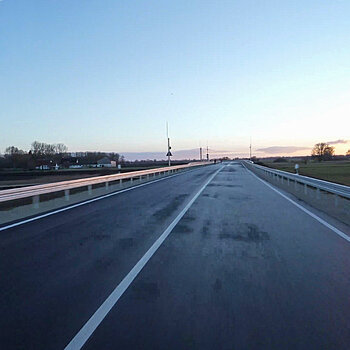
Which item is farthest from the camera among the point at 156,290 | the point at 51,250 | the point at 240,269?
the point at 51,250

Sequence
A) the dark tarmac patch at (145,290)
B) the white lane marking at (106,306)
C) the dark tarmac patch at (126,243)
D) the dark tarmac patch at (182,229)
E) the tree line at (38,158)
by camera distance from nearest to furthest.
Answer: the white lane marking at (106,306) < the dark tarmac patch at (145,290) < the dark tarmac patch at (126,243) < the dark tarmac patch at (182,229) < the tree line at (38,158)

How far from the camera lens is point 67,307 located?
16.7 feet

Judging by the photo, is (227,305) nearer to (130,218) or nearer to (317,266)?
(317,266)

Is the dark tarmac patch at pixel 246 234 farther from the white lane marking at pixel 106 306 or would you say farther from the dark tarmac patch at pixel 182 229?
the white lane marking at pixel 106 306

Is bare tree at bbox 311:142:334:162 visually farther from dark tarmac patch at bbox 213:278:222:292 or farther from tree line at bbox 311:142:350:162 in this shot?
dark tarmac patch at bbox 213:278:222:292

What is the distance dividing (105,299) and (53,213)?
902 centimetres

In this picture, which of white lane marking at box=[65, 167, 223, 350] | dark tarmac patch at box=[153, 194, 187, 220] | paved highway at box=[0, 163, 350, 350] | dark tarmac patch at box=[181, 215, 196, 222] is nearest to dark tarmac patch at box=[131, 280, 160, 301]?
paved highway at box=[0, 163, 350, 350]

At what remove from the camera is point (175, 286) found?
591cm

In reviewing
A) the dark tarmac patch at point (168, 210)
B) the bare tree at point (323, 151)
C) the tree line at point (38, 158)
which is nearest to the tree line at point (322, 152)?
the bare tree at point (323, 151)

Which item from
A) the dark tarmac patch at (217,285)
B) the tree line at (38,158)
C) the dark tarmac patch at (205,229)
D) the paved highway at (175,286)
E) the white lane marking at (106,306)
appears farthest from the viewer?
the tree line at (38,158)

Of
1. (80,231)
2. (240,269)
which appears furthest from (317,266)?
(80,231)

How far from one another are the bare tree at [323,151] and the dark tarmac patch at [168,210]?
6159 inches

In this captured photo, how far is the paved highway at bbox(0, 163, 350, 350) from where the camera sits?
4297mm

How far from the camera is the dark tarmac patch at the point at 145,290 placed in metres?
5.47
